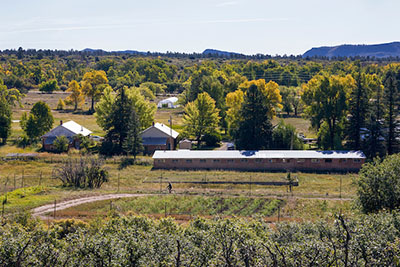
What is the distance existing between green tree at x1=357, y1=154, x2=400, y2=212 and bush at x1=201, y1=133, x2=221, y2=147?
3371 cm

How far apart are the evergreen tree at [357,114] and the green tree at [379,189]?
90.3 feet

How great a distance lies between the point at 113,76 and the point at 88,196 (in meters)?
126

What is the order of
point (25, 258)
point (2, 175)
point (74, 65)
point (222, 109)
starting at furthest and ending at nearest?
1. point (74, 65)
2. point (222, 109)
3. point (2, 175)
4. point (25, 258)

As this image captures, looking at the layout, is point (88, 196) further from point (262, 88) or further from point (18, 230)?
point (262, 88)

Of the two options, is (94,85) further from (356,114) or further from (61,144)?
(356,114)

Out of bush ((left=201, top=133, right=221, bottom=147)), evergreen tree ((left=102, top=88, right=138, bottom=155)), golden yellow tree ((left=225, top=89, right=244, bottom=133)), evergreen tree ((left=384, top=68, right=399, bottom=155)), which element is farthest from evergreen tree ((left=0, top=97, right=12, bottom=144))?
evergreen tree ((left=384, top=68, right=399, bottom=155))

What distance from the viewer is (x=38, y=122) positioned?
200ft

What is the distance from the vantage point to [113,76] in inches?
6196

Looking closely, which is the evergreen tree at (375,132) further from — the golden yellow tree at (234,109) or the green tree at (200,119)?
the green tree at (200,119)

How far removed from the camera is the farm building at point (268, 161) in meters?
47.8

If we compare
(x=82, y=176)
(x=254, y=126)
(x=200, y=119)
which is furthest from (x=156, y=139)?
(x=82, y=176)

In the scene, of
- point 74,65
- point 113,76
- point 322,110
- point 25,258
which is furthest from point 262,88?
point 74,65

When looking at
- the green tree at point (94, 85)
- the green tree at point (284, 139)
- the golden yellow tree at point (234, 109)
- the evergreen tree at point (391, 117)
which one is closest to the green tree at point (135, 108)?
the golden yellow tree at point (234, 109)

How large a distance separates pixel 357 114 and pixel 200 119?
2147cm
